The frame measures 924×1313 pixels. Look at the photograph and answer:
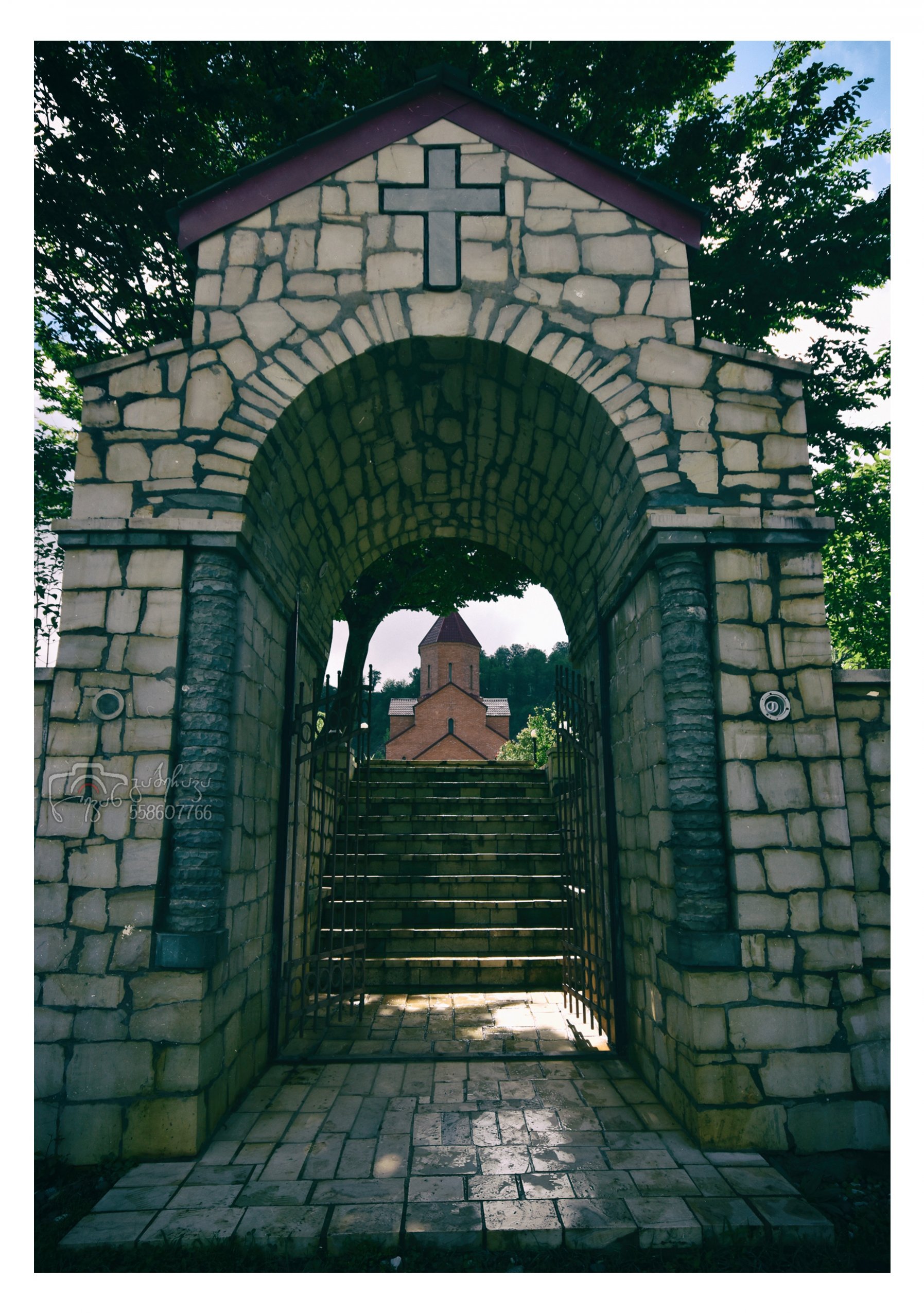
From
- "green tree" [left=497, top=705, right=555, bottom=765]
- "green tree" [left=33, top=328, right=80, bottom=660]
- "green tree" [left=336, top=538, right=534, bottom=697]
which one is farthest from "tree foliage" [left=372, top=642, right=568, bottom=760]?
"green tree" [left=33, top=328, right=80, bottom=660]

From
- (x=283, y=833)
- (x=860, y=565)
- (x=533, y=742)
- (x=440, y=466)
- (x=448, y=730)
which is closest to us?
(x=283, y=833)

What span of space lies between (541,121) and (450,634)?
86.2 ft

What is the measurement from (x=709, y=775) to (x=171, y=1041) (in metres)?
3.09

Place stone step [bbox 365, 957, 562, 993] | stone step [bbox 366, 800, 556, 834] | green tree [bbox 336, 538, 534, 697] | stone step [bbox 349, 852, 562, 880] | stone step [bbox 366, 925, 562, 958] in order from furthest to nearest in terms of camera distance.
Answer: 1. green tree [bbox 336, 538, 534, 697]
2. stone step [bbox 366, 800, 556, 834]
3. stone step [bbox 349, 852, 562, 880]
4. stone step [bbox 366, 925, 562, 958]
5. stone step [bbox 365, 957, 562, 993]

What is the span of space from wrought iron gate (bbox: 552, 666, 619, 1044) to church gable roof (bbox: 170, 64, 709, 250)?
342 cm

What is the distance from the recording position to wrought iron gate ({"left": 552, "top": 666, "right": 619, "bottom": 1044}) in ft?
16.0

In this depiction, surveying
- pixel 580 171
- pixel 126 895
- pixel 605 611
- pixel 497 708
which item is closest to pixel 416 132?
pixel 580 171

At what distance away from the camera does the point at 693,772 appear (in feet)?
12.3

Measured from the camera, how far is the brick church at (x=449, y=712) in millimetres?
30578

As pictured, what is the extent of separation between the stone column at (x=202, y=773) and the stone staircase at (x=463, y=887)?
256 cm

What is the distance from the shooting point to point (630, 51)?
739 centimetres

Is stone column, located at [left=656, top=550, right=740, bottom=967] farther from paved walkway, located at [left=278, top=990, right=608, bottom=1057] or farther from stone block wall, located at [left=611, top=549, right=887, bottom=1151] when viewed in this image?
paved walkway, located at [left=278, top=990, right=608, bottom=1057]

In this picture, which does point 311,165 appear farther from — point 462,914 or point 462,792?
point 462,792

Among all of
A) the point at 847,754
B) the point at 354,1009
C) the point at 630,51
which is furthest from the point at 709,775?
the point at 630,51
